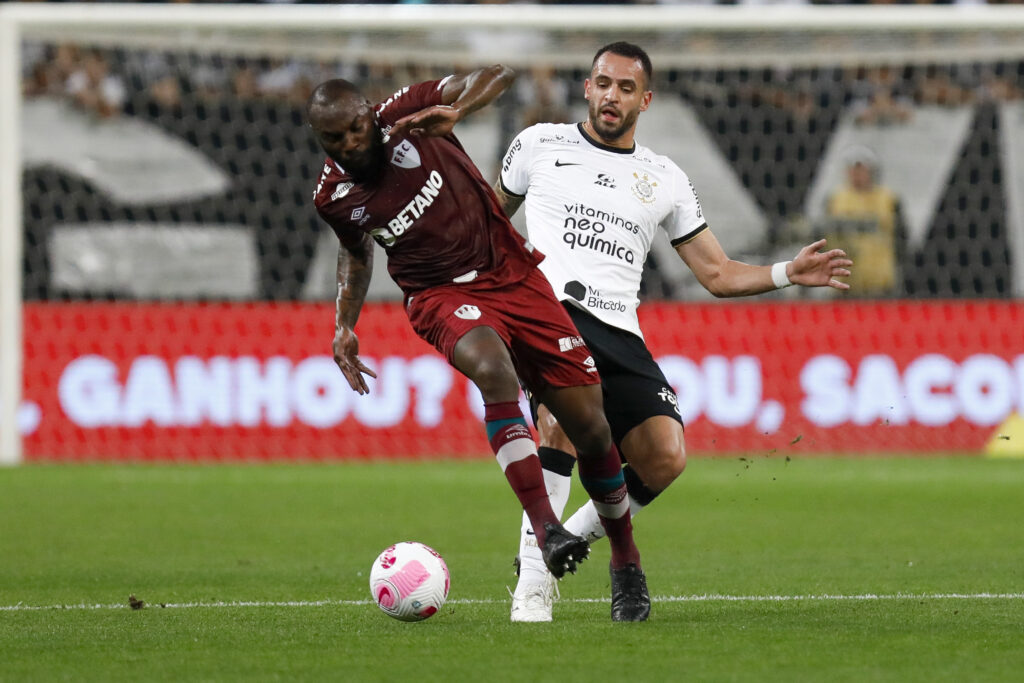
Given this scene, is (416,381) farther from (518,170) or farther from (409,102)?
(409,102)

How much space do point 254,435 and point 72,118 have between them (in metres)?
4.00

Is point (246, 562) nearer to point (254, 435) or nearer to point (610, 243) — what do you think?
point (610, 243)

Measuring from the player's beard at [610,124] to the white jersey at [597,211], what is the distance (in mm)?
52

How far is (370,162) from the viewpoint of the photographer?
18.5ft

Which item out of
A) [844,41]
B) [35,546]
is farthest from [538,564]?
[844,41]

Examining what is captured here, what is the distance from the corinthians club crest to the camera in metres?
6.49

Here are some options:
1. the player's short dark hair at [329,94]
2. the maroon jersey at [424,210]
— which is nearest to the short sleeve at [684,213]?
the maroon jersey at [424,210]

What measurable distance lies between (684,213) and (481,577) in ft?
6.49

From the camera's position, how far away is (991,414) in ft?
45.5

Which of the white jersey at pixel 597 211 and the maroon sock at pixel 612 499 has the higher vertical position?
the white jersey at pixel 597 211

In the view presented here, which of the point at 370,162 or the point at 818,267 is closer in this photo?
the point at 370,162

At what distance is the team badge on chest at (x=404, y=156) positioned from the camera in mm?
5727

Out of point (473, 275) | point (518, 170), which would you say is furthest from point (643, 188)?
point (473, 275)

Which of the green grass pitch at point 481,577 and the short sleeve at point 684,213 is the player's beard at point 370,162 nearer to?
the short sleeve at point 684,213
